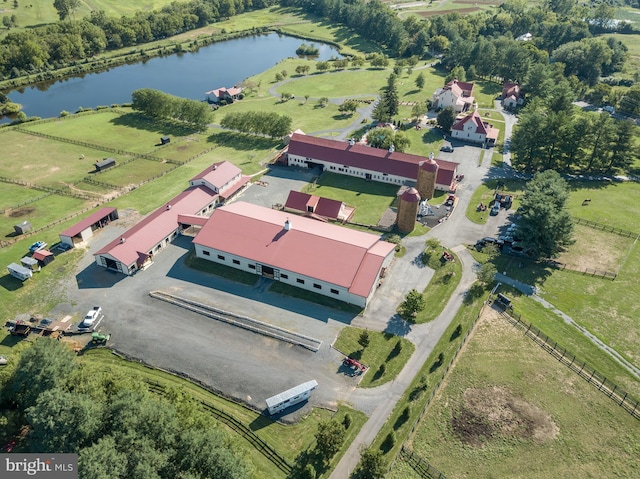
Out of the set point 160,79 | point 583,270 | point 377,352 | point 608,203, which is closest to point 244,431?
point 377,352

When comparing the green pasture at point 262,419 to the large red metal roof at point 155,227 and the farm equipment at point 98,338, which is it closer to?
the farm equipment at point 98,338

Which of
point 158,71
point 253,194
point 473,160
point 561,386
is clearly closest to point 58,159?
point 253,194

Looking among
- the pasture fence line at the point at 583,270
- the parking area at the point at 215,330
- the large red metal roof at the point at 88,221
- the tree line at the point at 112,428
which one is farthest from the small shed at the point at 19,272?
the pasture fence line at the point at 583,270

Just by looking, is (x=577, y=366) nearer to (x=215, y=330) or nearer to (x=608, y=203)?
(x=215, y=330)

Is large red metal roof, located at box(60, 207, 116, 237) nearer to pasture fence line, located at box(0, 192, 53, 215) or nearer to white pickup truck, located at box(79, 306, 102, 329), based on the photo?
pasture fence line, located at box(0, 192, 53, 215)

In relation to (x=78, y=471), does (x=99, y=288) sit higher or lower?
lower

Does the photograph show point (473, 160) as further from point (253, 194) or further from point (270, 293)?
point (270, 293)
